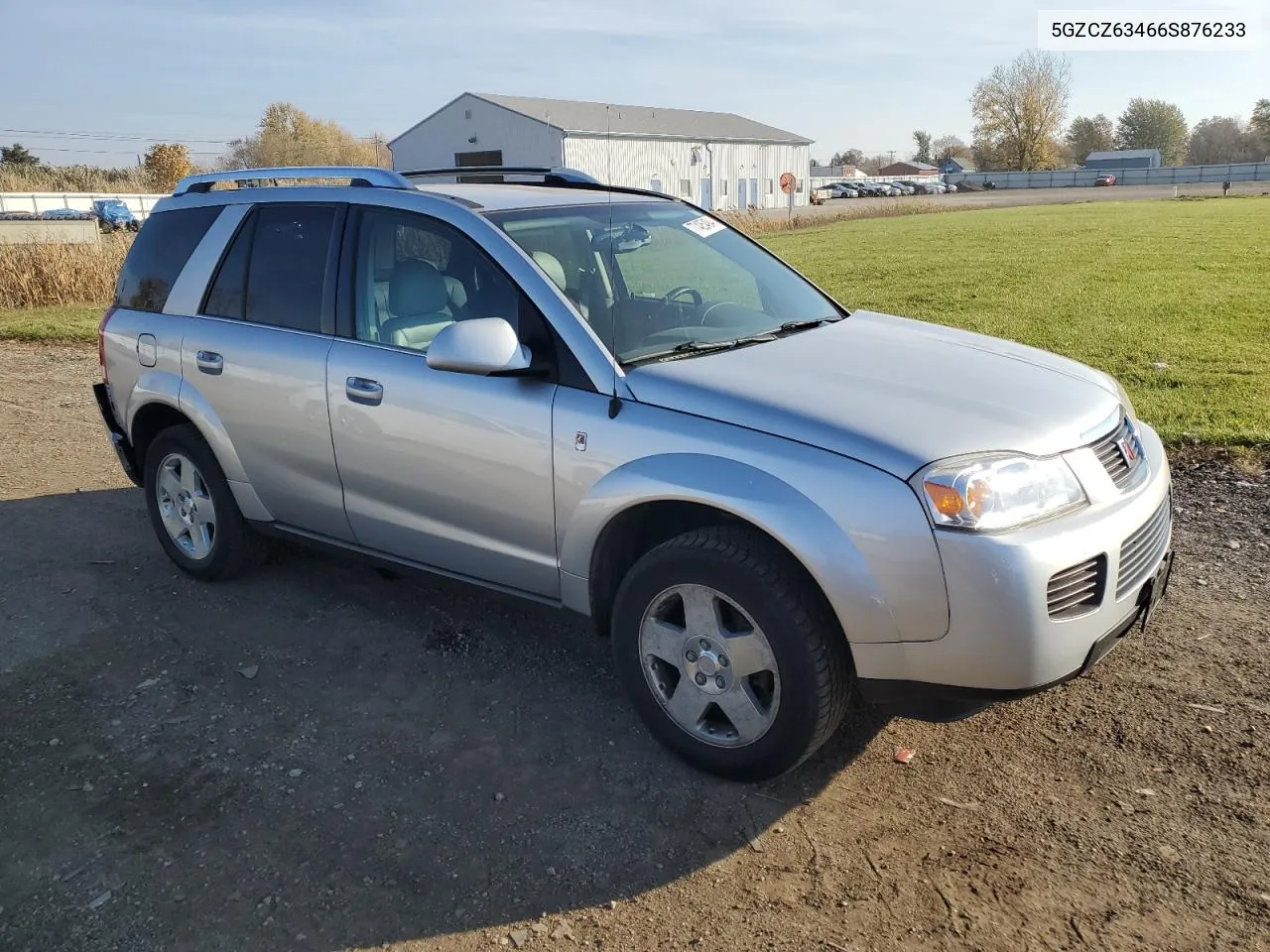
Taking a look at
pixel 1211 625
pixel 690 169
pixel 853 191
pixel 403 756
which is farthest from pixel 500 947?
pixel 853 191

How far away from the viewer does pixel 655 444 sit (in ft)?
10.4

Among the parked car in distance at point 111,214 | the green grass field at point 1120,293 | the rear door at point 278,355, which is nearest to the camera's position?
the rear door at point 278,355

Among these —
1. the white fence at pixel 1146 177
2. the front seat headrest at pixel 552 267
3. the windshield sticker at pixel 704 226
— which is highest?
the white fence at pixel 1146 177

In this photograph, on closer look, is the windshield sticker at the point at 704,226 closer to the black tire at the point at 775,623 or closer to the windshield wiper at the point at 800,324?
the windshield wiper at the point at 800,324

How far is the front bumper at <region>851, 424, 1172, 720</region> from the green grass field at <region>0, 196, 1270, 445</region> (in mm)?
4113

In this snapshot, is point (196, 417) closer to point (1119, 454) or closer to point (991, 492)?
point (991, 492)

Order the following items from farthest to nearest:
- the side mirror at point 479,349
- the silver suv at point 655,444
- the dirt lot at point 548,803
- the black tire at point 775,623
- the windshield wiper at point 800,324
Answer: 1. the windshield wiper at point 800,324
2. the side mirror at point 479,349
3. the black tire at point 775,623
4. the silver suv at point 655,444
5. the dirt lot at point 548,803

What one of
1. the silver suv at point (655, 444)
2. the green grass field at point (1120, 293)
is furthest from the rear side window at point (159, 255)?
the green grass field at point (1120, 293)

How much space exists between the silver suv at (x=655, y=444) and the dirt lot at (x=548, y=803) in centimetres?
38

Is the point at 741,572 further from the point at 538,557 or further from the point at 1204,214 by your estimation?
the point at 1204,214

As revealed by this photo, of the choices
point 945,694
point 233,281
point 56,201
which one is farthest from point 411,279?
point 56,201

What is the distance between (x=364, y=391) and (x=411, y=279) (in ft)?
1.69

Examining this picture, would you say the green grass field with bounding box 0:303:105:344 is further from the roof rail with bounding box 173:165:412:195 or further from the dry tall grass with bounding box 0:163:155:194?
the dry tall grass with bounding box 0:163:155:194

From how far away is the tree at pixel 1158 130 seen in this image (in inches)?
4375
